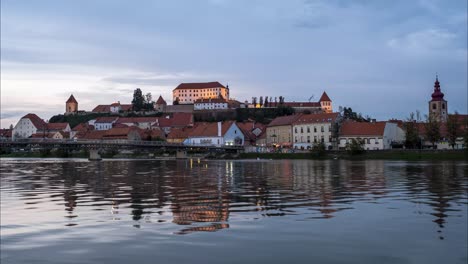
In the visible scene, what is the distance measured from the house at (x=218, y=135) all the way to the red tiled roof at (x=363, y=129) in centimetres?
3634

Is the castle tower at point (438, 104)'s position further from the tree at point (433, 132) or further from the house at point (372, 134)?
the tree at point (433, 132)

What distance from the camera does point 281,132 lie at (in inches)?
6575

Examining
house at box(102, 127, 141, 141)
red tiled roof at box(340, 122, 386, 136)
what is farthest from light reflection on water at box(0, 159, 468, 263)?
house at box(102, 127, 141, 141)

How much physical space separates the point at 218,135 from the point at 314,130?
29381 mm

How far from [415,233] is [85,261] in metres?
10.9

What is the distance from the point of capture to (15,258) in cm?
1584

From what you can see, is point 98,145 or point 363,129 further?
point 363,129

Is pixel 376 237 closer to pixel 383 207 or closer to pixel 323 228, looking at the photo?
pixel 323 228

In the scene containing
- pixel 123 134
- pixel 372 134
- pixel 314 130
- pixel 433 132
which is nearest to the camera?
pixel 433 132

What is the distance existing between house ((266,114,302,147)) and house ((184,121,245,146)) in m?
8.77

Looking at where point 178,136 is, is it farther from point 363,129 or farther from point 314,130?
→ point 363,129

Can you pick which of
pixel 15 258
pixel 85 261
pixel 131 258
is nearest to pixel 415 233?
pixel 131 258

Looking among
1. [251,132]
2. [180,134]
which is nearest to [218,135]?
[180,134]

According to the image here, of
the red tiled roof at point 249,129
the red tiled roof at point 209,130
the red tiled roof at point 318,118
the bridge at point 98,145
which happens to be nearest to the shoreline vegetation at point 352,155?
the bridge at point 98,145
